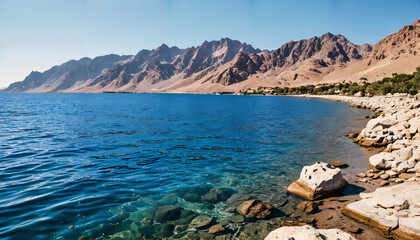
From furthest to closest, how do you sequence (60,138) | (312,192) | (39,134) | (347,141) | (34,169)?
(39,134)
(60,138)
(347,141)
(34,169)
(312,192)

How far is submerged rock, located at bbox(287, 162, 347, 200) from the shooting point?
1499 centimetres

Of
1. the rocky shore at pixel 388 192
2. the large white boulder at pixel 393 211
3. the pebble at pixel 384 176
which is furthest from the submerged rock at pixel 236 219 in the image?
the pebble at pixel 384 176

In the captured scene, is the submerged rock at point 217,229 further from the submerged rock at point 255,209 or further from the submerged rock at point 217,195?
the submerged rock at point 217,195

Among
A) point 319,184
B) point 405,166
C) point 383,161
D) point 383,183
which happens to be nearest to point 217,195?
point 319,184

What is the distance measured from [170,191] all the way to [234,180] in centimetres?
520

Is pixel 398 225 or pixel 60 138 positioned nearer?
pixel 398 225

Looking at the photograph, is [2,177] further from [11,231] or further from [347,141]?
[347,141]

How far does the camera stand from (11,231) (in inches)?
449

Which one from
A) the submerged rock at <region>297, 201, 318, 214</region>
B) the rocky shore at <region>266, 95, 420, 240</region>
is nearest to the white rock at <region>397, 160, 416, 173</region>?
the rocky shore at <region>266, 95, 420, 240</region>

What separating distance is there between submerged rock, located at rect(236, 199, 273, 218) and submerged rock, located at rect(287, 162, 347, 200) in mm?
3207

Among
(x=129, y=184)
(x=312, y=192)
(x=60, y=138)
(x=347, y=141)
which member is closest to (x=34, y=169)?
(x=129, y=184)

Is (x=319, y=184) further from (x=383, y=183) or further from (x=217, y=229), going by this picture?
(x=217, y=229)

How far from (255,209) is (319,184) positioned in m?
4.78

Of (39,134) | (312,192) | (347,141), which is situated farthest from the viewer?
(39,134)
